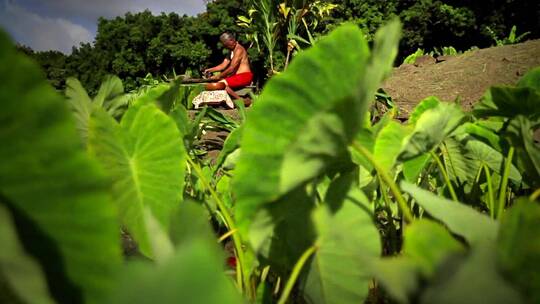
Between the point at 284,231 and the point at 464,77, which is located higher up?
the point at 284,231

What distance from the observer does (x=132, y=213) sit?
393mm

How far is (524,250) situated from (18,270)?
0.23 meters

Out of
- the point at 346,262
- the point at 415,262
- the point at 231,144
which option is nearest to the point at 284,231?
the point at 346,262

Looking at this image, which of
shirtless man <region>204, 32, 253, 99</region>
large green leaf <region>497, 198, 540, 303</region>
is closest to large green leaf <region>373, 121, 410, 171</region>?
large green leaf <region>497, 198, 540, 303</region>

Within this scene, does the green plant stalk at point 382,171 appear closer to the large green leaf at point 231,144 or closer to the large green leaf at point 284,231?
the large green leaf at point 284,231

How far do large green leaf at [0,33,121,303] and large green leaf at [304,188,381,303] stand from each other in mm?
164

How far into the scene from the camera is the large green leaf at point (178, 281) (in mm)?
130

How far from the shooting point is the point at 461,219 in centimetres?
25

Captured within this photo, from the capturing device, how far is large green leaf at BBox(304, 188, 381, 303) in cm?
30

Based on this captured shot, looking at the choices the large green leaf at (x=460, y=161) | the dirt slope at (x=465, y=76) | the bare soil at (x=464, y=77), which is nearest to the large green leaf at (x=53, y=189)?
the large green leaf at (x=460, y=161)

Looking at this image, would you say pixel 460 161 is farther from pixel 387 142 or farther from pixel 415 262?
pixel 415 262

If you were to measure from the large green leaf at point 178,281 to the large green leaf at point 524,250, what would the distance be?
0.15 metres

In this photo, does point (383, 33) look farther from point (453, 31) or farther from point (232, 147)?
point (453, 31)

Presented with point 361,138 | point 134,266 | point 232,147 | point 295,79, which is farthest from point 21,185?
point 232,147
